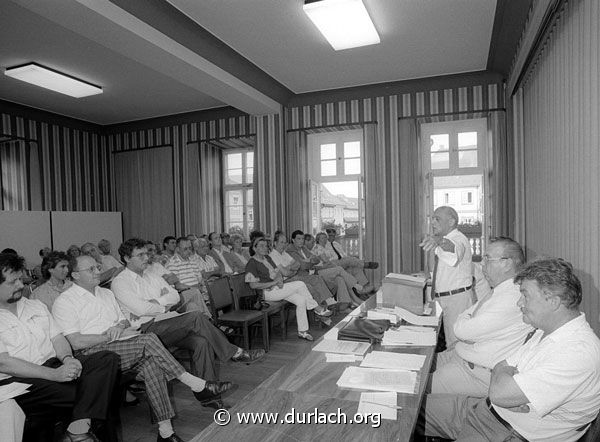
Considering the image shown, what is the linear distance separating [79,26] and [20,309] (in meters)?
2.58

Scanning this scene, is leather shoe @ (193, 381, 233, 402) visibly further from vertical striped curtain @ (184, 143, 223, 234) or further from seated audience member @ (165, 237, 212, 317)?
vertical striped curtain @ (184, 143, 223, 234)

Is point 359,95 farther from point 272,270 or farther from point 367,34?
point 272,270

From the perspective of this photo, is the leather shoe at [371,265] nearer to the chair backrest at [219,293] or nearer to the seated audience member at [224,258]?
Result: the seated audience member at [224,258]

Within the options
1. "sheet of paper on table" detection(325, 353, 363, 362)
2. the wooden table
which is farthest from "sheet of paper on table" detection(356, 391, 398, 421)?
"sheet of paper on table" detection(325, 353, 363, 362)

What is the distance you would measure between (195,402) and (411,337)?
68.4 inches

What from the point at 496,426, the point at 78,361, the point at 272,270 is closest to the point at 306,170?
the point at 272,270

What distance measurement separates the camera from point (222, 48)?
5141mm

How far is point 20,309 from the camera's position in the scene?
2314 millimetres

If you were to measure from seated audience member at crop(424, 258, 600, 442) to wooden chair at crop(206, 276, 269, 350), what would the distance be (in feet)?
8.52

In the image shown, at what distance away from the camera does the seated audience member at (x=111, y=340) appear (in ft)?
8.35

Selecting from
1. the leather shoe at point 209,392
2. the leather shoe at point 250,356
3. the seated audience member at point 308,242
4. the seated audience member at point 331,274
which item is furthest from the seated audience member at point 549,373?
the seated audience member at point 308,242

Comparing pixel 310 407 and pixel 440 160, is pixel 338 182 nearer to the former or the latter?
pixel 440 160

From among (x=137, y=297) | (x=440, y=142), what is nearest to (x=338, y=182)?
(x=440, y=142)

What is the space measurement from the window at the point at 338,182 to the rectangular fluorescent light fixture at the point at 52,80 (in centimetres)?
361
